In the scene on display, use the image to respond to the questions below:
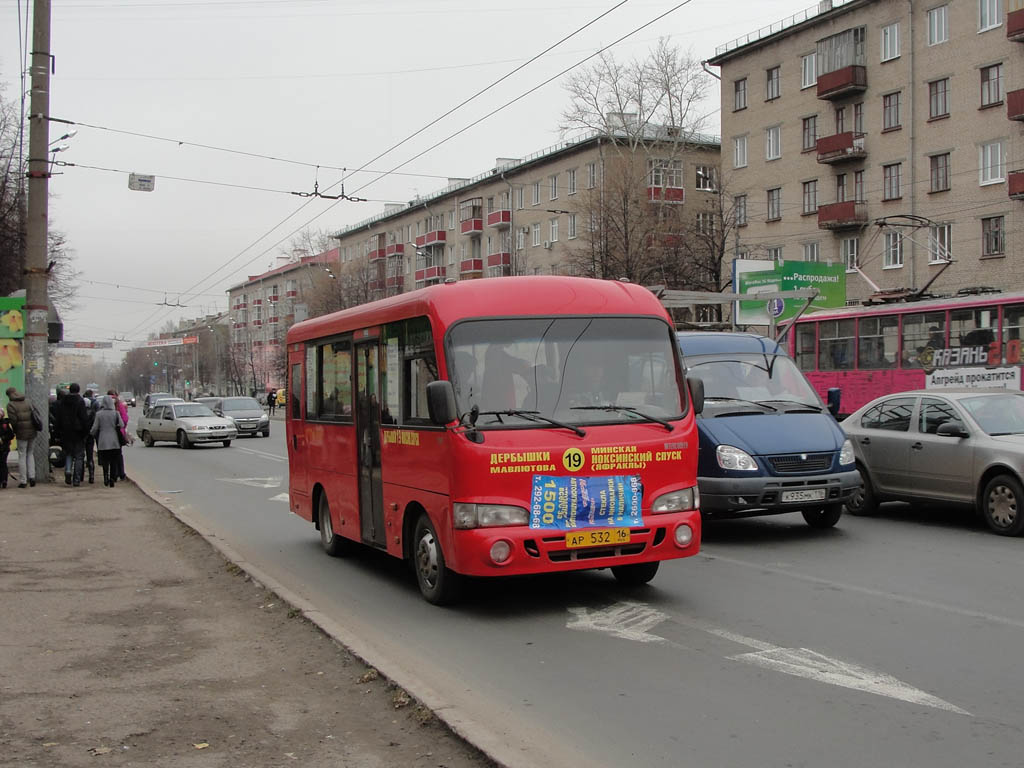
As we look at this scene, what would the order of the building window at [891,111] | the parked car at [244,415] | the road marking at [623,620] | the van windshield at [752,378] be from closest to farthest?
the road marking at [623,620]
the van windshield at [752,378]
the parked car at [244,415]
the building window at [891,111]

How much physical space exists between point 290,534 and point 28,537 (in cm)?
299

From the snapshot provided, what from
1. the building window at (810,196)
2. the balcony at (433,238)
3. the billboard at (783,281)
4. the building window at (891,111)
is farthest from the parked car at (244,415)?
the balcony at (433,238)

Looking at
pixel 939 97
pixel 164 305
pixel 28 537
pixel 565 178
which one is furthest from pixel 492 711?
pixel 164 305

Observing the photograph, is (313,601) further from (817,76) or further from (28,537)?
(817,76)

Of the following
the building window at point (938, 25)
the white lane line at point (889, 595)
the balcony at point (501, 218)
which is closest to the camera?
the white lane line at point (889, 595)

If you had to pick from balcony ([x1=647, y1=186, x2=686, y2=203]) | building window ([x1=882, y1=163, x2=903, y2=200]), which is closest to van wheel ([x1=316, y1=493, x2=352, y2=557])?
building window ([x1=882, y1=163, x2=903, y2=200])

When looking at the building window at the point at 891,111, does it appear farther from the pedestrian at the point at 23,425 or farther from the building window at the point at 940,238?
the pedestrian at the point at 23,425

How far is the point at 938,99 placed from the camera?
42.1 meters

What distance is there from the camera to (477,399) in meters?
7.75

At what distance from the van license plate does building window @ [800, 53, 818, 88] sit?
41306mm

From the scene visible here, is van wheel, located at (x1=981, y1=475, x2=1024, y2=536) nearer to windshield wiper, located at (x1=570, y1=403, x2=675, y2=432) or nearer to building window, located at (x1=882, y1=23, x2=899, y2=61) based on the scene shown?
windshield wiper, located at (x1=570, y1=403, x2=675, y2=432)

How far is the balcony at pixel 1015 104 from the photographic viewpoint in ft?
123

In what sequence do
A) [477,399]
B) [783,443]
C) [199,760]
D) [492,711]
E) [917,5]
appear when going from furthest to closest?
[917,5]
[783,443]
[477,399]
[492,711]
[199,760]

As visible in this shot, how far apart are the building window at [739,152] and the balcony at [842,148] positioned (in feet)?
21.8
